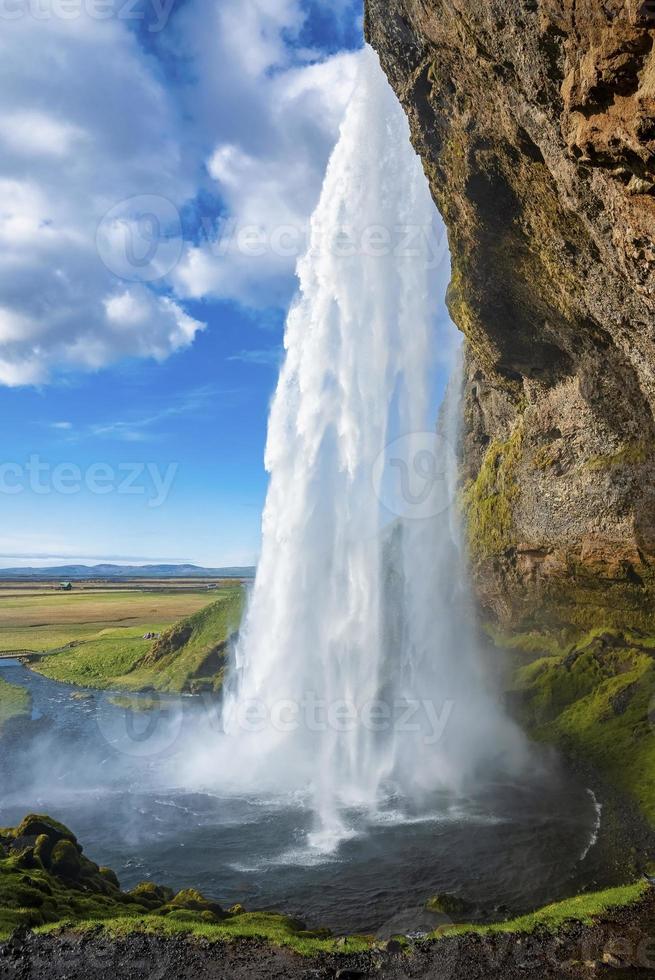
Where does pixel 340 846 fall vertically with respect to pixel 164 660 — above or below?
above

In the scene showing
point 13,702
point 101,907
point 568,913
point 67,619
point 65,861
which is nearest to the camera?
point 101,907

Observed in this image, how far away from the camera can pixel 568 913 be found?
637 inches

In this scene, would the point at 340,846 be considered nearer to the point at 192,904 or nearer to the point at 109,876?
the point at 192,904

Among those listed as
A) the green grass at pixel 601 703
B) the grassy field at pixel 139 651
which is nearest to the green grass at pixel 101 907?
the green grass at pixel 601 703

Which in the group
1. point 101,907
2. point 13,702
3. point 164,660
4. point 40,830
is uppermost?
point 40,830

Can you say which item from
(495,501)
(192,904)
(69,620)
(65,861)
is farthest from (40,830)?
(69,620)

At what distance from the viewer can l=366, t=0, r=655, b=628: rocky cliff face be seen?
53.7ft

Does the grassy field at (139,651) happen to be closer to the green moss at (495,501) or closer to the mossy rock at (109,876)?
the green moss at (495,501)

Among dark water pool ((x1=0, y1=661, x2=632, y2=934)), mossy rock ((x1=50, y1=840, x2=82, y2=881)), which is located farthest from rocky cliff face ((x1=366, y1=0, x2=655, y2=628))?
mossy rock ((x1=50, y1=840, x2=82, y2=881))

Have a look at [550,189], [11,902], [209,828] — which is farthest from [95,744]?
[550,189]

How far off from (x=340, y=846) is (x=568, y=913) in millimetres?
8400

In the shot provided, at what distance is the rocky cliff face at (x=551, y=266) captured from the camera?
16.4m

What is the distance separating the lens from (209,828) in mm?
23672

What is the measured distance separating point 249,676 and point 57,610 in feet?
370
